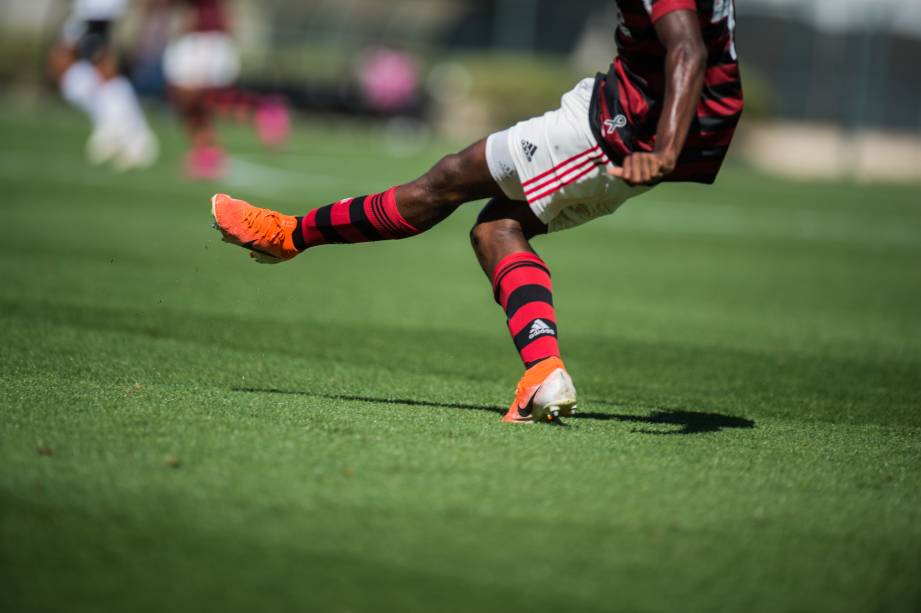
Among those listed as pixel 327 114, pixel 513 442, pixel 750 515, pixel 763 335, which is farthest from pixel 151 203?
pixel 327 114

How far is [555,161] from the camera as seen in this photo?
4301 millimetres

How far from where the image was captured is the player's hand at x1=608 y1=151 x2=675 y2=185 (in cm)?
388

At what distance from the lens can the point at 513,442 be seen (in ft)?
12.8

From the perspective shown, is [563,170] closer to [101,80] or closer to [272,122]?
[101,80]

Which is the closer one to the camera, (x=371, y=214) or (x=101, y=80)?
(x=371, y=214)

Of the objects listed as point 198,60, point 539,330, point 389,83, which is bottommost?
point 389,83

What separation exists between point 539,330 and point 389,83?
27449 mm

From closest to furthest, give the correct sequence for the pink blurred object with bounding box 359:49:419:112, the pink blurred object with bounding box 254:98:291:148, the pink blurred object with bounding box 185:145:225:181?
1. the pink blurred object with bounding box 185:145:225:181
2. the pink blurred object with bounding box 254:98:291:148
3. the pink blurred object with bounding box 359:49:419:112

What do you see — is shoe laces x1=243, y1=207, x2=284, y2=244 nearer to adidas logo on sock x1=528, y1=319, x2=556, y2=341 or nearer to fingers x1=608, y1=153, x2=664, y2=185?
adidas logo on sock x1=528, y1=319, x2=556, y2=341

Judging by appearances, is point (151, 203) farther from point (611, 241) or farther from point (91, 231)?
point (611, 241)

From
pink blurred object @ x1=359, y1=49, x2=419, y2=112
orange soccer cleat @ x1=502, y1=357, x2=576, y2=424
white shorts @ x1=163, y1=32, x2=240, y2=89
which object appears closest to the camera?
orange soccer cleat @ x1=502, y1=357, x2=576, y2=424

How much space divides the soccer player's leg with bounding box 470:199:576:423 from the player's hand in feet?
2.30

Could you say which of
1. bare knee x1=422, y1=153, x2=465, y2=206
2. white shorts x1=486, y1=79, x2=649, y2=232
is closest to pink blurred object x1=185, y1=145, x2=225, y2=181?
bare knee x1=422, y1=153, x2=465, y2=206

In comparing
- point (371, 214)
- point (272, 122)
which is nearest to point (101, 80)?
point (272, 122)
